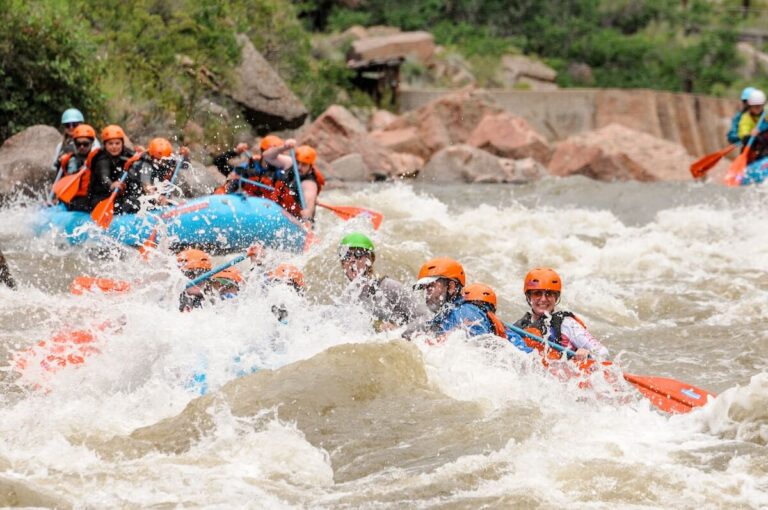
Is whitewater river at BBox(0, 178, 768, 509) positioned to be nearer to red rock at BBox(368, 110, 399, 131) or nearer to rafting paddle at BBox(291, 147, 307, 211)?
rafting paddle at BBox(291, 147, 307, 211)

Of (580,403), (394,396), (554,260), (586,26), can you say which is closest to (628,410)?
(580,403)

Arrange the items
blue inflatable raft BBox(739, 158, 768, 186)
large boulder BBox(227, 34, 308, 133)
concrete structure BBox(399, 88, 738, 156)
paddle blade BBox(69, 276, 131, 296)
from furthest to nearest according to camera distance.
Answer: concrete structure BBox(399, 88, 738, 156) → large boulder BBox(227, 34, 308, 133) → blue inflatable raft BBox(739, 158, 768, 186) → paddle blade BBox(69, 276, 131, 296)

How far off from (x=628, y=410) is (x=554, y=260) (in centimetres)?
639

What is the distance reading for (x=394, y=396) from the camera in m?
Answer: 7.36

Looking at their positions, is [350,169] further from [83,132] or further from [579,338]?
[579,338]

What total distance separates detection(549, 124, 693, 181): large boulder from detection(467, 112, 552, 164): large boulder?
371 millimetres

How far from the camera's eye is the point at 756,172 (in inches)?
679

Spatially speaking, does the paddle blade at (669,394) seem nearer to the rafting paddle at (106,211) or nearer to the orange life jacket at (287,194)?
the orange life jacket at (287,194)

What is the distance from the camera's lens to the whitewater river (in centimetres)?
606

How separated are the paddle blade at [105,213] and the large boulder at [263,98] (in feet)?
25.9

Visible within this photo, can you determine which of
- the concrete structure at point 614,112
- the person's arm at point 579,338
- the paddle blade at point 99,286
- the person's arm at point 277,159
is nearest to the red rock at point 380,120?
the concrete structure at point 614,112

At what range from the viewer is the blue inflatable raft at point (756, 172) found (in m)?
17.2

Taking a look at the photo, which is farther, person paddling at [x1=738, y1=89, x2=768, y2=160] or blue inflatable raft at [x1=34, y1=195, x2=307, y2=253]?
person paddling at [x1=738, y1=89, x2=768, y2=160]

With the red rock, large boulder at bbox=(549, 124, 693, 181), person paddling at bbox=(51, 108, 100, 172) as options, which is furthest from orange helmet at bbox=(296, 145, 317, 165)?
the red rock
